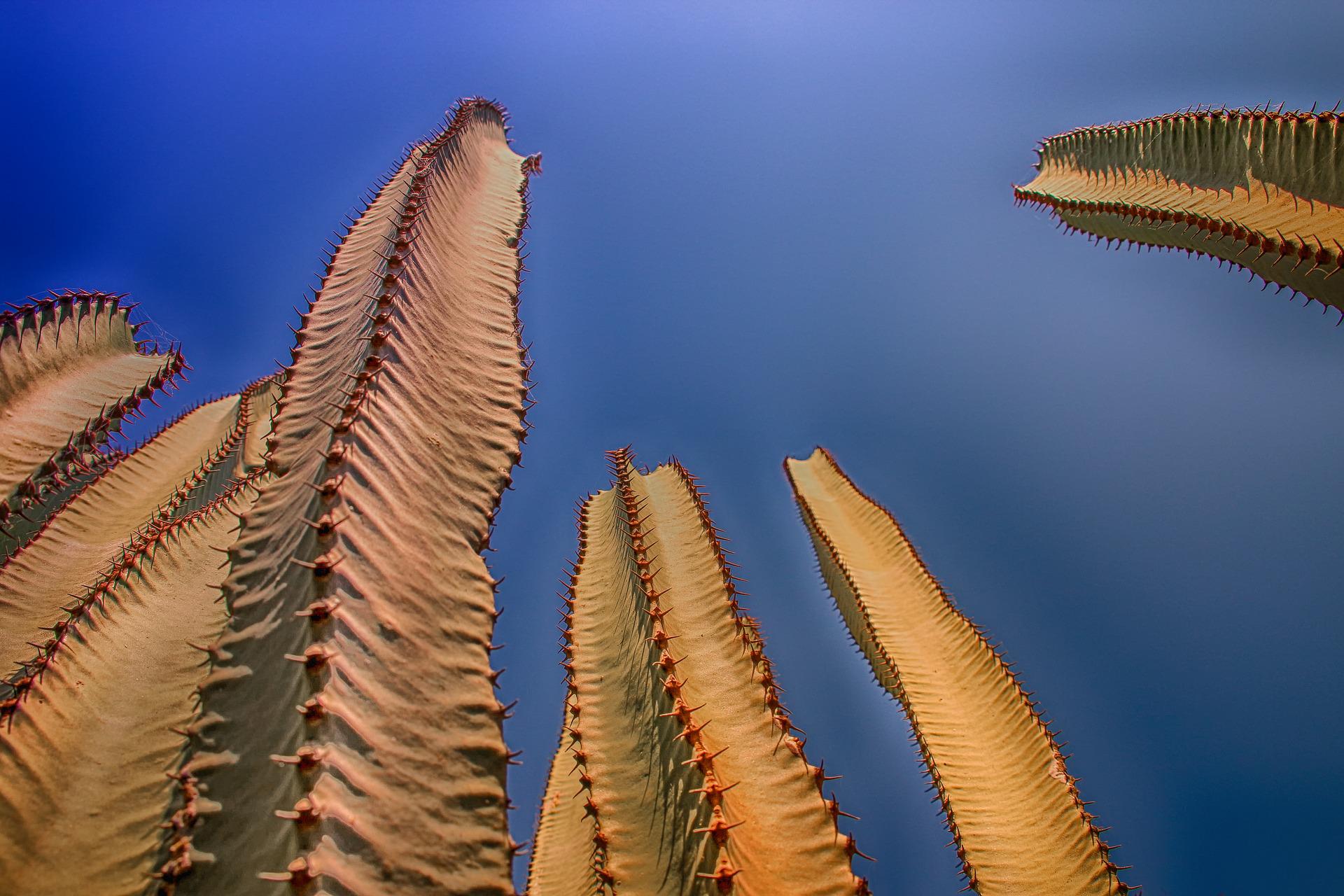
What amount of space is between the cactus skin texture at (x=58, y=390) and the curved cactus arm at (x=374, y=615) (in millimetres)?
1116

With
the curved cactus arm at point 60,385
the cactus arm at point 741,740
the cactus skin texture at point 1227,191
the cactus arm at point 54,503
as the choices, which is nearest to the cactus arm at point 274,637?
the cactus arm at point 741,740

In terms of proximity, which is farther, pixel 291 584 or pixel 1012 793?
pixel 1012 793

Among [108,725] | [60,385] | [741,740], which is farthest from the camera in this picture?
[60,385]

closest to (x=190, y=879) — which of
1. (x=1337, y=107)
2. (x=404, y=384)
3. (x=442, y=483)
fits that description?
(x=442, y=483)

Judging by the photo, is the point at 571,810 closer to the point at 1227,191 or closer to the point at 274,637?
the point at 274,637

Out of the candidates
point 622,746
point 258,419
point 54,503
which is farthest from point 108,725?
point 258,419

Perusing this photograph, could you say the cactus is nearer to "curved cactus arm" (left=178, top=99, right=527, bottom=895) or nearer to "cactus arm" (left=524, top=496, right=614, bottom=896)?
"curved cactus arm" (left=178, top=99, right=527, bottom=895)

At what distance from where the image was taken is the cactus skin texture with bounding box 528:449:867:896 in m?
1.70

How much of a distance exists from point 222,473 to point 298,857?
244 cm

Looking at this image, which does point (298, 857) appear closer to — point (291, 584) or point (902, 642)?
point (291, 584)

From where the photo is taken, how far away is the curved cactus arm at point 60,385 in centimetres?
230

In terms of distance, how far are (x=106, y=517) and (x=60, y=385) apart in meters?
0.52

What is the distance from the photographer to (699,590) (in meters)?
2.51

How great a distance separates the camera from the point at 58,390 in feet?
8.48
